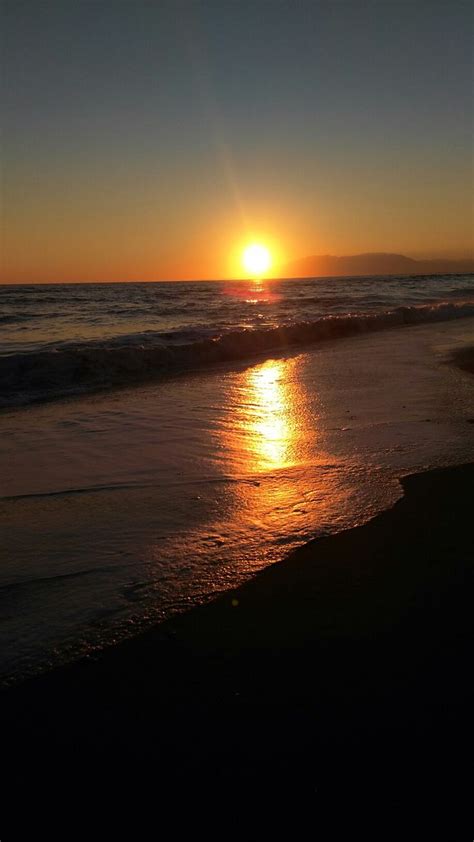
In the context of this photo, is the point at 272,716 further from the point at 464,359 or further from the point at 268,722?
the point at 464,359

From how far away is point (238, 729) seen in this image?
1.83 meters

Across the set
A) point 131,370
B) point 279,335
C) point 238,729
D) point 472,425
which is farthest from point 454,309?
point 238,729

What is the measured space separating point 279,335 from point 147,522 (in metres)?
11.2

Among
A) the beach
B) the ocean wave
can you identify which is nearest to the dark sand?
the ocean wave

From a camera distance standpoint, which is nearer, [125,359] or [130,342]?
[125,359]

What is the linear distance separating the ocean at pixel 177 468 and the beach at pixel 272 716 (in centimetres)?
24

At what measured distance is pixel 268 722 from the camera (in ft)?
6.07

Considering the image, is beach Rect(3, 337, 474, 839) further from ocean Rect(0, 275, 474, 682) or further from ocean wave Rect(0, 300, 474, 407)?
ocean wave Rect(0, 300, 474, 407)

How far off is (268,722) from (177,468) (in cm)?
279

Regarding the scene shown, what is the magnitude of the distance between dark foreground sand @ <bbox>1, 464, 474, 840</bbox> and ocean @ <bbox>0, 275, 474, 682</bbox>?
0.26 metres

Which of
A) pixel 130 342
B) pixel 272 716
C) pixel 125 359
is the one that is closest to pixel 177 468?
pixel 272 716

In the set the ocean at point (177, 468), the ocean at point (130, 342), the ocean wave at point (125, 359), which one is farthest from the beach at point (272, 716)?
the ocean at point (130, 342)

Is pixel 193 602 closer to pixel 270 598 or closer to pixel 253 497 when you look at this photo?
pixel 270 598

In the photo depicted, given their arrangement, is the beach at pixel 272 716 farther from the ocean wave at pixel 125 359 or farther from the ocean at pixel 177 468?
the ocean wave at pixel 125 359
